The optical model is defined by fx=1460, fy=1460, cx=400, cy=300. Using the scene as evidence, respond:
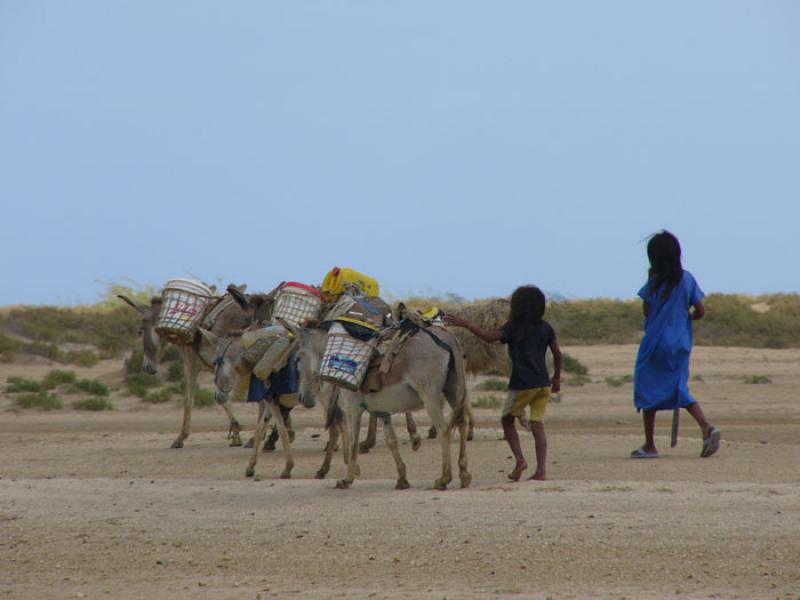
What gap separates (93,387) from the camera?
96.9 feet

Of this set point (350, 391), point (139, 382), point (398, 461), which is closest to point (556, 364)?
point (398, 461)

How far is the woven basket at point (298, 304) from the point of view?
53.7ft

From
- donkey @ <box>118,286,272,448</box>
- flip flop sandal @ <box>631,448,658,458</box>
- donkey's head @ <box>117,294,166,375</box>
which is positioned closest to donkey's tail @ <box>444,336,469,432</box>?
flip flop sandal @ <box>631,448,658,458</box>

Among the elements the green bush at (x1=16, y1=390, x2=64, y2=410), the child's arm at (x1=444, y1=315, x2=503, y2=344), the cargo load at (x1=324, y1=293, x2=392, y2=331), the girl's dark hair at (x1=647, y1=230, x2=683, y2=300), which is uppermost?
the girl's dark hair at (x1=647, y1=230, x2=683, y2=300)

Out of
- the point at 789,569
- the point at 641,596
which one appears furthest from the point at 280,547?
the point at 789,569

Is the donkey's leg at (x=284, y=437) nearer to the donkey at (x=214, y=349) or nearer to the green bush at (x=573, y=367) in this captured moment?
the donkey at (x=214, y=349)

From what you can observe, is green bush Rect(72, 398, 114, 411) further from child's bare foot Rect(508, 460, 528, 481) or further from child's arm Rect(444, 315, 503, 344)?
child's bare foot Rect(508, 460, 528, 481)

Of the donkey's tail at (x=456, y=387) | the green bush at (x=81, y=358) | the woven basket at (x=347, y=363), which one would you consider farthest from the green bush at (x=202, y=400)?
the donkey's tail at (x=456, y=387)

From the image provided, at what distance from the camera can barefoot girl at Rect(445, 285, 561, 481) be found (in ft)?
43.3

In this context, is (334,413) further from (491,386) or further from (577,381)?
(577,381)

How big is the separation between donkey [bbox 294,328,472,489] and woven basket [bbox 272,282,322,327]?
297cm

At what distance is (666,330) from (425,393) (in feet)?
10.7

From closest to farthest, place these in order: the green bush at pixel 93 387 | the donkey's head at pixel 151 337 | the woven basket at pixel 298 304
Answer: the woven basket at pixel 298 304, the donkey's head at pixel 151 337, the green bush at pixel 93 387

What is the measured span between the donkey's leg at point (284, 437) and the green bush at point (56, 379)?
16.2m
